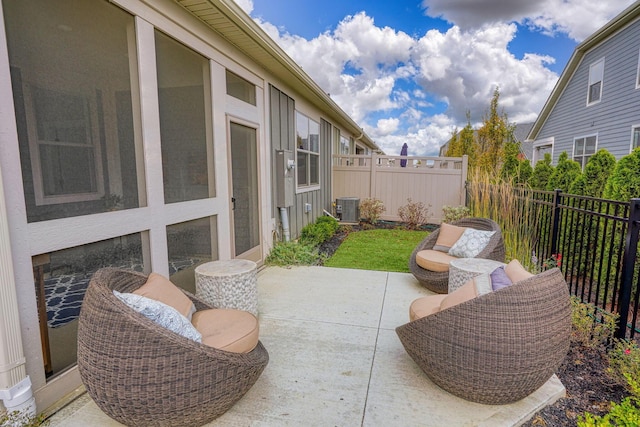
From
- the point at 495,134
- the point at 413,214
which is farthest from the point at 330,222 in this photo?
the point at 495,134

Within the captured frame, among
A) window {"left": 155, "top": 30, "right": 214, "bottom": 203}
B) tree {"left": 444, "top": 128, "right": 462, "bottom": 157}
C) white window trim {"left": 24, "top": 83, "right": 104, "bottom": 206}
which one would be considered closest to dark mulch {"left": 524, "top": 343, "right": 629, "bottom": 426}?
white window trim {"left": 24, "top": 83, "right": 104, "bottom": 206}

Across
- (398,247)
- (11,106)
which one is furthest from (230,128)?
(398,247)

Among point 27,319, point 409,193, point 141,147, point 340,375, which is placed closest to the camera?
point 27,319

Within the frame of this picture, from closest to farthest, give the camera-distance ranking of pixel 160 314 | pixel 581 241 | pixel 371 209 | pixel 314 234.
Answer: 1. pixel 160 314
2. pixel 581 241
3. pixel 314 234
4. pixel 371 209

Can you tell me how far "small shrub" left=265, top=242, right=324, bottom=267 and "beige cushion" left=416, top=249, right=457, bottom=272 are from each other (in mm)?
1711

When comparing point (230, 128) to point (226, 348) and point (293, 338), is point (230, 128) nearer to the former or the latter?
point (293, 338)

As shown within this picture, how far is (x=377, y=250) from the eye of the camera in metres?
6.16

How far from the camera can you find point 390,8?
8.30 meters

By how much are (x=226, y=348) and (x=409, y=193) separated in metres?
8.05

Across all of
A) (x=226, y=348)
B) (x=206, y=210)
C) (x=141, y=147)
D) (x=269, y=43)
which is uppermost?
(x=269, y=43)

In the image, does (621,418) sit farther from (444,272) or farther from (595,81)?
(595,81)

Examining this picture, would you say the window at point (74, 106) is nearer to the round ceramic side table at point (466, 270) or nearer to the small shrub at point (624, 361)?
the round ceramic side table at point (466, 270)

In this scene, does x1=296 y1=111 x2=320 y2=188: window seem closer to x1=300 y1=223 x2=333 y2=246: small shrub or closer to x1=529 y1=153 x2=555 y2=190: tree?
x1=300 y1=223 x2=333 y2=246: small shrub

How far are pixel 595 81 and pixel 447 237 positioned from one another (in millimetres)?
9084
